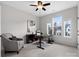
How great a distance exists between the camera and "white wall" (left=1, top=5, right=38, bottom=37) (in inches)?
197

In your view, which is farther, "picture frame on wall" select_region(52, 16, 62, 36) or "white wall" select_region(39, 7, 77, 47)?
"picture frame on wall" select_region(52, 16, 62, 36)

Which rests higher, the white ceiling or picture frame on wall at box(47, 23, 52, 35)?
the white ceiling

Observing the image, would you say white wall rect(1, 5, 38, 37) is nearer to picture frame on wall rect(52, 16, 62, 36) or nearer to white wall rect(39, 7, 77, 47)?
white wall rect(39, 7, 77, 47)

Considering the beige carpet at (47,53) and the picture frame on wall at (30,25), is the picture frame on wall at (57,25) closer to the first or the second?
the picture frame on wall at (30,25)

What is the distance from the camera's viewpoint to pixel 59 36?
569 centimetres

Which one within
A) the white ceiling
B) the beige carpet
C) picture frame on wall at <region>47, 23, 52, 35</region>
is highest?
the white ceiling

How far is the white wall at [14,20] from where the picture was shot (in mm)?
5008

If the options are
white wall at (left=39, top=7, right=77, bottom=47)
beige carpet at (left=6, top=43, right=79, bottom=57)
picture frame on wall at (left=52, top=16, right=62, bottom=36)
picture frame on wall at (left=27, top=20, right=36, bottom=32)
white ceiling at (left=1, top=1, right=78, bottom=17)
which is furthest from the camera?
picture frame on wall at (left=27, top=20, right=36, bottom=32)

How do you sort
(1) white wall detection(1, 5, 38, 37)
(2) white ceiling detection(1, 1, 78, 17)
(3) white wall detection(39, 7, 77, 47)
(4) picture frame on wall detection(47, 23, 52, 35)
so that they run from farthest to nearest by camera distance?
(4) picture frame on wall detection(47, 23, 52, 35) → (1) white wall detection(1, 5, 38, 37) → (3) white wall detection(39, 7, 77, 47) → (2) white ceiling detection(1, 1, 78, 17)

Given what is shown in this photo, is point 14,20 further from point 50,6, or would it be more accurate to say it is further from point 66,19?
point 66,19

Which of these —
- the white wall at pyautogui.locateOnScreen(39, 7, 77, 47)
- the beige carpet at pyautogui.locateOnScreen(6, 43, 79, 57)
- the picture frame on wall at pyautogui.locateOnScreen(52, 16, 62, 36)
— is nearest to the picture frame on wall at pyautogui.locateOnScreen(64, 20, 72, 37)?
the white wall at pyautogui.locateOnScreen(39, 7, 77, 47)

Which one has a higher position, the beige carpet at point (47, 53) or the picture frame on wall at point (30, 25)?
the picture frame on wall at point (30, 25)

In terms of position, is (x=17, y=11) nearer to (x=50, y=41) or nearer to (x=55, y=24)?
(x=55, y=24)

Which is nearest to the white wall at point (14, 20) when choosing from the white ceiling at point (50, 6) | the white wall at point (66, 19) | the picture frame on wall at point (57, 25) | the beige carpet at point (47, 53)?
the white ceiling at point (50, 6)
